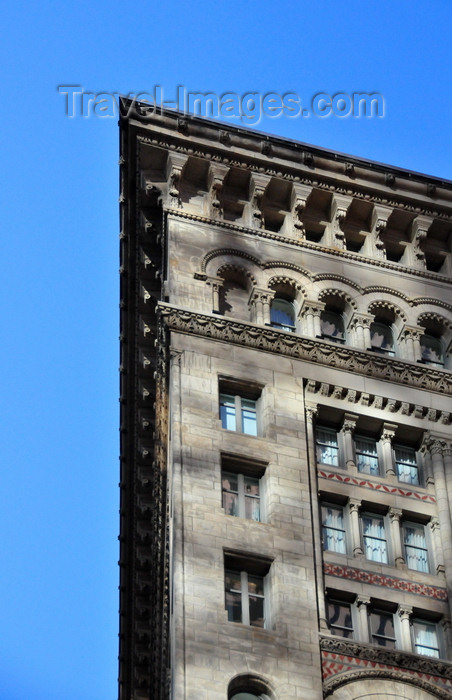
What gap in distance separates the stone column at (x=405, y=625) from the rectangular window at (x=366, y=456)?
16.8ft

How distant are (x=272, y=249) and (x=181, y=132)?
5123 millimetres

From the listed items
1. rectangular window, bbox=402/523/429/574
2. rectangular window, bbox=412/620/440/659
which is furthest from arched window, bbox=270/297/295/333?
rectangular window, bbox=412/620/440/659

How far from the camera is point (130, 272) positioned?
6600 centimetres

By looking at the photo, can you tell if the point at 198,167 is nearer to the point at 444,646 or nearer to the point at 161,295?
the point at 161,295

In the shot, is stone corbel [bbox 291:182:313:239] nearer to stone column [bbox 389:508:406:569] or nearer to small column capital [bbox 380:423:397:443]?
small column capital [bbox 380:423:397:443]

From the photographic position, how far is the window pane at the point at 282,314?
60188 millimetres

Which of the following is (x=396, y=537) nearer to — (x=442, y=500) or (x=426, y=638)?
(x=442, y=500)

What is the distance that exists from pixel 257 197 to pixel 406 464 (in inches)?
430

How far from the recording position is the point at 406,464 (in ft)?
188

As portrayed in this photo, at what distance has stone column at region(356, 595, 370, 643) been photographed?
5131 centimetres

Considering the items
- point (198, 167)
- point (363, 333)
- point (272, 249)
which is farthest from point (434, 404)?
point (198, 167)

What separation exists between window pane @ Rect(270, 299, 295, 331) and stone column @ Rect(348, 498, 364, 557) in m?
7.44

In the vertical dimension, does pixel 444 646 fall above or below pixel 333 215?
below

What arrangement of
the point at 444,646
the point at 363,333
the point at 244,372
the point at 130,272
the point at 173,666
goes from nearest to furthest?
the point at 173,666 < the point at 444,646 < the point at 244,372 < the point at 363,333 < the point at 130,272
